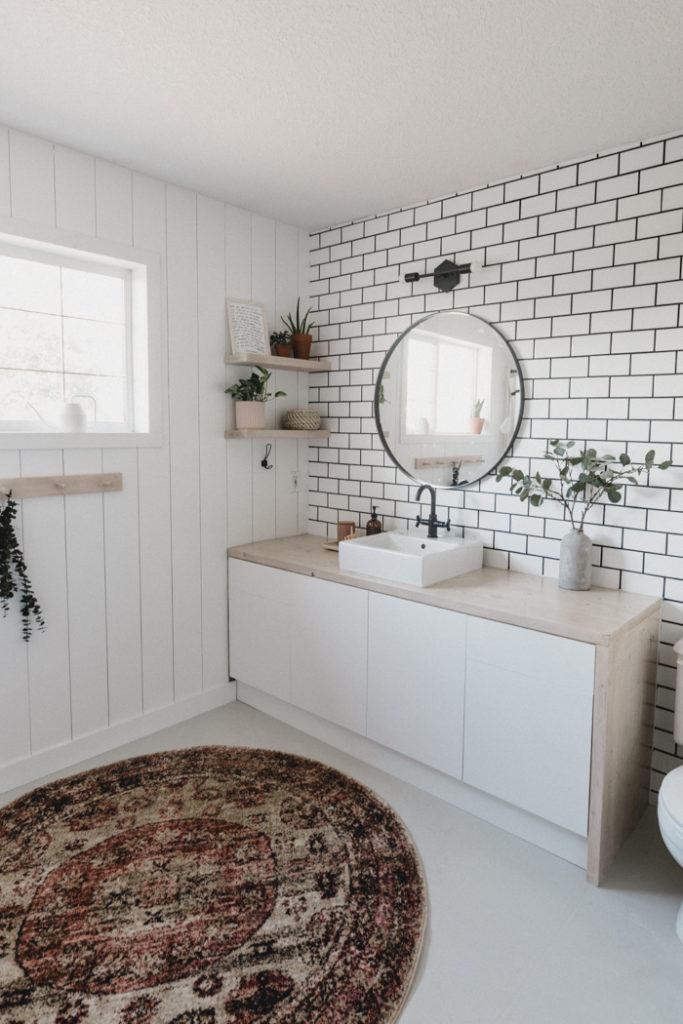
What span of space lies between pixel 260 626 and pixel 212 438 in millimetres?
997

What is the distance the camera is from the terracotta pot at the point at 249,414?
333 cm

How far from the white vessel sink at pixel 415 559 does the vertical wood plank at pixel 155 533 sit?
90 centimetres

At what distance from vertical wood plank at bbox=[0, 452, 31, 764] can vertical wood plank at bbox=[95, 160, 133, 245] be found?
1.07 metres

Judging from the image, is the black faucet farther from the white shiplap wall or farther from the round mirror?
the white shiplap wall

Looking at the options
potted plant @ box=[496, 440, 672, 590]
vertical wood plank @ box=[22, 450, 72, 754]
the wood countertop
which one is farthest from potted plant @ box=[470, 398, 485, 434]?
vertical wood plank @ box=[22, 450, 72, 754]

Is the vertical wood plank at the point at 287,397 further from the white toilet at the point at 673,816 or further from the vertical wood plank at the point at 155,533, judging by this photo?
the white toilet at the point at 673,816

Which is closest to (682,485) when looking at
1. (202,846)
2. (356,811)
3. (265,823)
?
(356,811)

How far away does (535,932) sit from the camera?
6.49ft

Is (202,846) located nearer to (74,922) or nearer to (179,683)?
(74,922)

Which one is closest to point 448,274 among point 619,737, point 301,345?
point 301,345

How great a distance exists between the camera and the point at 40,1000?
67.4 inches

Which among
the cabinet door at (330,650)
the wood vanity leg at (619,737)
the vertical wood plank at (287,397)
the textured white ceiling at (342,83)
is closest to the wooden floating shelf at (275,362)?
the vertical wood plank at (287,397)

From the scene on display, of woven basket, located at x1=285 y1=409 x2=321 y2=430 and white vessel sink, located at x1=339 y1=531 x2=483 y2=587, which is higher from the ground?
woven basket, located at x1=285 y1=409 x2=321 y2=430

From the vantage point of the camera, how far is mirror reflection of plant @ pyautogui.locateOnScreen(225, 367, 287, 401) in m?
3.35
